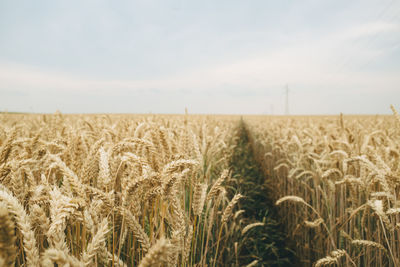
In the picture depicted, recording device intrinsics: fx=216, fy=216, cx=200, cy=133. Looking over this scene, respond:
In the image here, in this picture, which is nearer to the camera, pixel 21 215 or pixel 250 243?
pixel 21 215

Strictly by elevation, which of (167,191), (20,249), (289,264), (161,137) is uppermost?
(161,137)

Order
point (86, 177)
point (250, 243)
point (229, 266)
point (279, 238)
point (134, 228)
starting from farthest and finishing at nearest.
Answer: point (279, 238) < point (250, 243) < point (229, 266) < point (86, 177) < point (134, 228)

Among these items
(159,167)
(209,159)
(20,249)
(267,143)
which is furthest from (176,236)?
(267,143)

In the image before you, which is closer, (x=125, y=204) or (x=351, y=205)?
(x=125, y=204)

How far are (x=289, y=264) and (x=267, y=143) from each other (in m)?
4.15

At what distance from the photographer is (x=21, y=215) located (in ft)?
1.91

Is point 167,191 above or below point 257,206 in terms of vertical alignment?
above

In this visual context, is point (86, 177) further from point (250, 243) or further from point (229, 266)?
point (250, 243)

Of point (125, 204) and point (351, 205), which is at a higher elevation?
point (125, 204)

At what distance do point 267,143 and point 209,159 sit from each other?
4.28 metres

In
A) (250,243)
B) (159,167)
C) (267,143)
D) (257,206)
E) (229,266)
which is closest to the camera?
(159,167)

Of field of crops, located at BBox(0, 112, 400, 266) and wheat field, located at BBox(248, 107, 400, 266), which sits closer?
field of crops, located at BBox(0, 112, 400, 266)

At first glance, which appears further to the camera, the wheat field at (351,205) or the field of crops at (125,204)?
the wheat field at (351,205)

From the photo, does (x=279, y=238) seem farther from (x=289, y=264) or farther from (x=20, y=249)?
(x=20, y=249)
